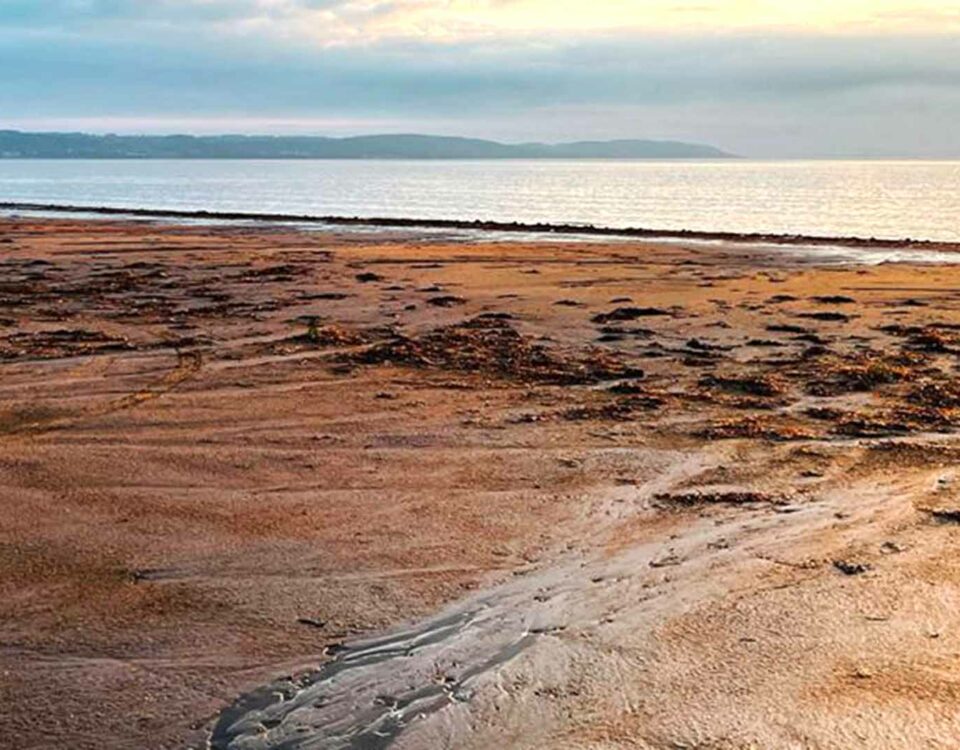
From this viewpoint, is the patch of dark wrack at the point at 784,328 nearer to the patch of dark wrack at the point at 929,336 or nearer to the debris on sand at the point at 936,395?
the patch of dark wrack at the point at 929,336

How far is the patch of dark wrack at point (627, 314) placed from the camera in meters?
14.3

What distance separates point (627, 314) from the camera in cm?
1474

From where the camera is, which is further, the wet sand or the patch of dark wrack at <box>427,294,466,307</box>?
the patch of dark wrack at <box>427,294,466,307</box>

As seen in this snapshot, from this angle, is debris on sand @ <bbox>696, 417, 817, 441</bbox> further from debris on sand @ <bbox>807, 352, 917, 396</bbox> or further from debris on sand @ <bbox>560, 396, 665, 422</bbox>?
debris on sand @ <bbox>807, 352, 917, 396</bbox>

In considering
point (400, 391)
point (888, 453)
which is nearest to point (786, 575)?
point (888, 453)

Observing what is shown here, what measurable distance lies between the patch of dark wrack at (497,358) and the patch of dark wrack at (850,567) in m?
4.65

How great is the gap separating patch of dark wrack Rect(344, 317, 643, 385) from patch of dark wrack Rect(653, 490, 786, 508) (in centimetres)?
337

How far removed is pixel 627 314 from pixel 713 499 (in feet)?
26.9

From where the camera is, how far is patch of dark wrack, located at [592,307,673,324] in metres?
14.3

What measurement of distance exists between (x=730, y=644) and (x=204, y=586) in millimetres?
2530

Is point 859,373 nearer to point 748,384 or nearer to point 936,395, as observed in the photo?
point 936,395

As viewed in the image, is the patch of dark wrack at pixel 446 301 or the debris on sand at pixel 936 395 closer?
the debris on sand at pixel 936 395

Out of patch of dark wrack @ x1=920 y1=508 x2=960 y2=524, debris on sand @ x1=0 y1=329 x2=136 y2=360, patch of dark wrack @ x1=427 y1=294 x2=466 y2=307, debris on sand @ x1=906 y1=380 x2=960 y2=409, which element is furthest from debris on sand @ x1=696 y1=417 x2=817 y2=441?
patch of dark wrack @ x1=427 y1=294 x2=466 y2=307

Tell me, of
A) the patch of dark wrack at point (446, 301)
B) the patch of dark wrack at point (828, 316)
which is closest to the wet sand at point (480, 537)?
the patch of dark wrack at point (828, 316)
